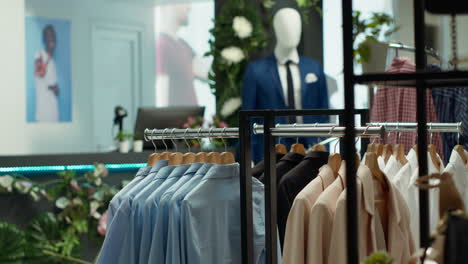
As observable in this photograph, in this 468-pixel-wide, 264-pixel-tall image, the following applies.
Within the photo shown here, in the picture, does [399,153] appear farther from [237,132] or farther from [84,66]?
[84,66]

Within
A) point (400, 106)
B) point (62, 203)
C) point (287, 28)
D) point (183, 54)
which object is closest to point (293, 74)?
point (287, 28)

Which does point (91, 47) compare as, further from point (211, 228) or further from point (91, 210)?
point (211, 228)

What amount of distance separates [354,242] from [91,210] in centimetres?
322

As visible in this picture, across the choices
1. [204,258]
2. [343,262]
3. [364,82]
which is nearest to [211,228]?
[204,258]

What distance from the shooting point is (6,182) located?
4.13m

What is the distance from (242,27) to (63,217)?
6.92ft

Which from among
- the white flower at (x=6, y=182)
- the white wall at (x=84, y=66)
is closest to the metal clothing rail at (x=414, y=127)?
the white flower at (x=6, y=182)

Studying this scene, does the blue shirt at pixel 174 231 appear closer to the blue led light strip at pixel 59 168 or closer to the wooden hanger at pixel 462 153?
the wooden hanger at pixel 462 153

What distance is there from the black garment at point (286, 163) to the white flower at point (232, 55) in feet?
10.5

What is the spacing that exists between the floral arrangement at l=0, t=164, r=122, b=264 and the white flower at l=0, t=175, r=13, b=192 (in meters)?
0.01

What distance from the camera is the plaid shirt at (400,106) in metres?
3.44

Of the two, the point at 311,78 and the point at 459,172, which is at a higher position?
the point at 311,78

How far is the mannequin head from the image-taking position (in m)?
5.24

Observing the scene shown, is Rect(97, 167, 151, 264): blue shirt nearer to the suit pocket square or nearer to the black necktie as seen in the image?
the black necktie
